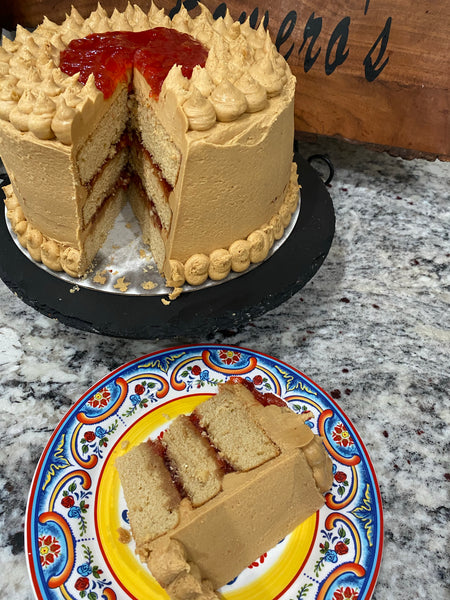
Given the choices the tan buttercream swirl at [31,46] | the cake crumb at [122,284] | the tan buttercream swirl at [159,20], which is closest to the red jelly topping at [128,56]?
the tan buttercream swirl at [31,46]

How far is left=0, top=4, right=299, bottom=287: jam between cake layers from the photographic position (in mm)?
1796

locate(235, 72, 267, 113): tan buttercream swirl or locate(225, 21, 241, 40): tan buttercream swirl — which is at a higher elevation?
locate(225, 21, 241, 40): tan buttercream swirl

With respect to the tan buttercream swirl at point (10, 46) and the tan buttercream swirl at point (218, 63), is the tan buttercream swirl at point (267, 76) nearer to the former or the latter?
the tan buttercream swirl at point (218, 63)

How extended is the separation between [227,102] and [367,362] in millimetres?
1346

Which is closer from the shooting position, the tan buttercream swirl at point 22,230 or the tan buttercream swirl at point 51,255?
the tan buttercream swirl at point 51,255

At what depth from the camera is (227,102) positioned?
178cm

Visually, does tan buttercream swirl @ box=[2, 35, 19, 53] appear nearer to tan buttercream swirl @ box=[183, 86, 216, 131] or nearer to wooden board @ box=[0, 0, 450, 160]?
wooden board @ box=[0, 0, 450, 160]

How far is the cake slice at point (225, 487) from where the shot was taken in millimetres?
1489

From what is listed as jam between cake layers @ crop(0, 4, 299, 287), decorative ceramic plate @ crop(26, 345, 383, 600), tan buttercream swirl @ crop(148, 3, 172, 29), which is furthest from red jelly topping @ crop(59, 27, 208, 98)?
decorative ceramic plate @ crop(26, 345, 383, 600)

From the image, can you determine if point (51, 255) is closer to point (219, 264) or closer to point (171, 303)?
point (171, 303)

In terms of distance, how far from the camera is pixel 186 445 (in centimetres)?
174

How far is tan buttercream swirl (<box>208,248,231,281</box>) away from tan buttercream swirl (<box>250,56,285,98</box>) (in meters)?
0.67

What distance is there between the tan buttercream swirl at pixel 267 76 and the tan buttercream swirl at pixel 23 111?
86 centimetres

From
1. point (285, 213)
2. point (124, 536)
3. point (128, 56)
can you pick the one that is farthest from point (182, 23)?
point (124, 536)
